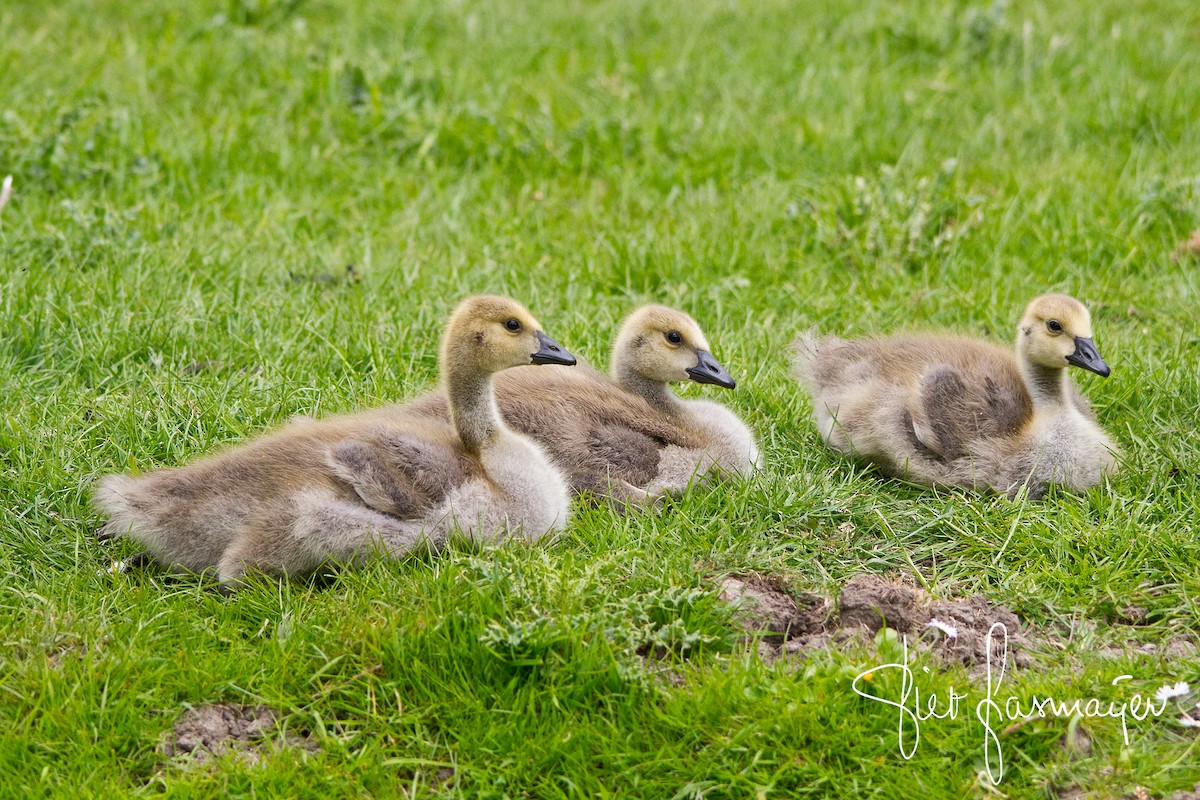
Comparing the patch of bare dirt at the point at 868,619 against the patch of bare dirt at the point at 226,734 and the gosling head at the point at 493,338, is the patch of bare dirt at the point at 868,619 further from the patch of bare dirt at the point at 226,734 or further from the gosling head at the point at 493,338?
the patch of bare dirt at the point at 226,734

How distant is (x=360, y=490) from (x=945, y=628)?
75.9 inches

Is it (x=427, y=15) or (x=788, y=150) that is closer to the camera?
(x=788, y=150)

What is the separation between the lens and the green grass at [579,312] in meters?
3.91

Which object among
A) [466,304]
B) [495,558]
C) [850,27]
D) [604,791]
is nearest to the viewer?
[604,791]

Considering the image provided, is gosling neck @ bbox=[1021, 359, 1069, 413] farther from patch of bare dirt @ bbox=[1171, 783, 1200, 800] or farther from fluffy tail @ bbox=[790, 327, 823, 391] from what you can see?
patch of bare dirt @ bbox=[1171, 783, 1200, 800]

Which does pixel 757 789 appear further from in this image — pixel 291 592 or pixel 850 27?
pixel 850 27

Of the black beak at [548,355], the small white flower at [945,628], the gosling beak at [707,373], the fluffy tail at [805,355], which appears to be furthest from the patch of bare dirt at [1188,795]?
the fluffy tail at [805,355]

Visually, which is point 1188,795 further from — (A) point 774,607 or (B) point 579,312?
(B) point 579,312

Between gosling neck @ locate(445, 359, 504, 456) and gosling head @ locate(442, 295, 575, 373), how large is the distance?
0.03 m

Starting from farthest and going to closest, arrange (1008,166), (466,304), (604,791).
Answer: (1008,166) < (466,304) < (604,791)

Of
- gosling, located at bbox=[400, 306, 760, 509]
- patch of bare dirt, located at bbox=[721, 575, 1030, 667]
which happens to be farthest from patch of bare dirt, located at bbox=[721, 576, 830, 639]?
gosling, located at bbox=[400, 306, 760, 509]

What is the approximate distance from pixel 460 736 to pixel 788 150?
5419 millimetres

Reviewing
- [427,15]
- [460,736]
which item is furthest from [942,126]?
[460,736]

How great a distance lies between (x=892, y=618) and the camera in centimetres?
438
